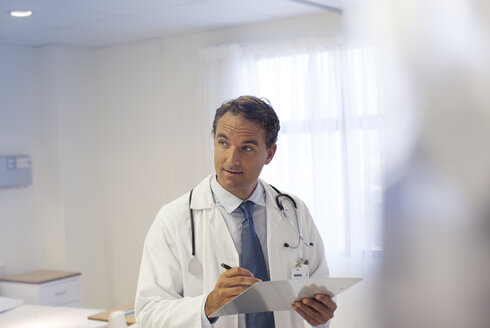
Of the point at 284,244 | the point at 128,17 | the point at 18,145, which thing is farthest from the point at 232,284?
the point at 18,145

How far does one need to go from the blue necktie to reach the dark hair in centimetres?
22

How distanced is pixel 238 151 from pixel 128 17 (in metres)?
2.35

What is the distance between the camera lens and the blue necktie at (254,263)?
1.48m

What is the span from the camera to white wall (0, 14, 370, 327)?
4270 mm

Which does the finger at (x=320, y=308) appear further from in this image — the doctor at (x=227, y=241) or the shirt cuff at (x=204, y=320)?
the shirt cuff at (x=204, y=320)

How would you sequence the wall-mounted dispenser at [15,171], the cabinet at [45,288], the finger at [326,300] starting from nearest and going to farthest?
the finger at [326,300] → the cabinet at [45,288] → the wall-mounted dispenser at [15,171]

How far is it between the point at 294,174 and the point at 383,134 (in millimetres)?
2569

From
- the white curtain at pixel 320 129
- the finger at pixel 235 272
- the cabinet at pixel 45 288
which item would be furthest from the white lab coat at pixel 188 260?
the cabinet at pixel 45 288

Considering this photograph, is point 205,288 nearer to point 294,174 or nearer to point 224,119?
point 224,119

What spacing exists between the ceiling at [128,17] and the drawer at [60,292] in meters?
1.55

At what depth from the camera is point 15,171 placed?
4246mm

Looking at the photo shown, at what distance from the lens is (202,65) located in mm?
4051

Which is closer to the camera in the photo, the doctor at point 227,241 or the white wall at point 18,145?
the doctor at point 227,241

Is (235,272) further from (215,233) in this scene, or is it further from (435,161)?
(435,161)
